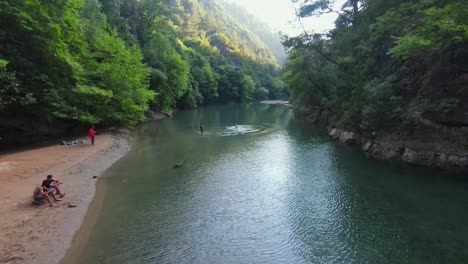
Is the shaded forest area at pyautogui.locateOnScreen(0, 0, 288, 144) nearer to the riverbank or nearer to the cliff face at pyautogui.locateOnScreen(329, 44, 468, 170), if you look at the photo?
the riverbank

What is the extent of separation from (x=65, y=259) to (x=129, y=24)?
56.2 metres

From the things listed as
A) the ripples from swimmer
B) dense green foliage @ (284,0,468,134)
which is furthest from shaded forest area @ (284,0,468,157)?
the ripples from swimmer

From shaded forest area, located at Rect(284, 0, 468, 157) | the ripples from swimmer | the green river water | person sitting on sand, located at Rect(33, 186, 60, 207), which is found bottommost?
the green river water

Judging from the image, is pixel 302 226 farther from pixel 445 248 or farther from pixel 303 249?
pixel 445 248

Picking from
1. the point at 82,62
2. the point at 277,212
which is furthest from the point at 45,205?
the point at 82,62

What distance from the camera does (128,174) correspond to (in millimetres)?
20656

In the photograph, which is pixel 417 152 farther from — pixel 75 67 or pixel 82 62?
pixel 82 62

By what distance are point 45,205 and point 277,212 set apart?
1102cm

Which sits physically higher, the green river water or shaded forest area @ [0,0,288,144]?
shaded forest area @ [0,0,288,144]

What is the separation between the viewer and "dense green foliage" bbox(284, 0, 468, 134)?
18.6 m

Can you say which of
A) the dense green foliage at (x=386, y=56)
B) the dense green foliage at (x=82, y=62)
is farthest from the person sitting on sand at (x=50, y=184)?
the dense green foliage at (x=386, y=56)

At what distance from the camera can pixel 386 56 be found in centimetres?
2895

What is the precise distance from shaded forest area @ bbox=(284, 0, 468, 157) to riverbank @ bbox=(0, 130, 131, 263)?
66.5ft

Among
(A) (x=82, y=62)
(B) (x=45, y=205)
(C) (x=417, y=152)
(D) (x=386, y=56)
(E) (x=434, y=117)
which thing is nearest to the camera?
(B) (x=45, y=205)
